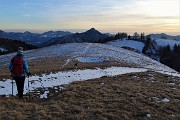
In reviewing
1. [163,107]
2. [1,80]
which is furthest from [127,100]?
[1,80]

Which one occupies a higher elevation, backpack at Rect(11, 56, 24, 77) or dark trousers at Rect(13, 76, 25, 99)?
backpack at Rect(11, 56, 24, 77)

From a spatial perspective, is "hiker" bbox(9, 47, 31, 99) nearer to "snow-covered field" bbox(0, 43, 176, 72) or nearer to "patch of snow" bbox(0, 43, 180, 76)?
"patch of snow" bbox(0, 43, 180, 76)

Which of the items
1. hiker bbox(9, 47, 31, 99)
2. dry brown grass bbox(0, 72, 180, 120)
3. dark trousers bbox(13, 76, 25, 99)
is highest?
hiker bbox(9, 47, 31, 99)

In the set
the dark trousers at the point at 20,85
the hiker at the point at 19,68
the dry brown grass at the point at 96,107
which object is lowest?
the dry brown grass at the point at 96,107

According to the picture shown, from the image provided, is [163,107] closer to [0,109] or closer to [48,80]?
[0,109]

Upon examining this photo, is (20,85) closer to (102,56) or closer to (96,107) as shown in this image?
(96,107)

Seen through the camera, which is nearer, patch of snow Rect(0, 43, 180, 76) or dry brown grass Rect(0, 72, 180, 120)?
dry brown grass Rect(0, 72, 180, 120)

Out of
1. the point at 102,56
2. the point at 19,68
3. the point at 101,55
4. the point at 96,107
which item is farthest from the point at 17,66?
the point at 101,55

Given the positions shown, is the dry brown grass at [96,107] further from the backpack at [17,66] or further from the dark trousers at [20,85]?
the backpack at [17,66]

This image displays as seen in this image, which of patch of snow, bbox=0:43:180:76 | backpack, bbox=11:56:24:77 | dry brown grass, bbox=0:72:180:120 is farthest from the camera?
patch of snow, bbox=0:43:180:76

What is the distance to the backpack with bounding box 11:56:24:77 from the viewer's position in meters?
17.0

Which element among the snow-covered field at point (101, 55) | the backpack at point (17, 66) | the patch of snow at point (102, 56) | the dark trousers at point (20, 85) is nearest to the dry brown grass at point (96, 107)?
the dark trousers at point (20, 85)

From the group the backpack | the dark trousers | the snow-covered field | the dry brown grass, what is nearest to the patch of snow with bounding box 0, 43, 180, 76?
the snow-covered field

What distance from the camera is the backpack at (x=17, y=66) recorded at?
17.0 meters
